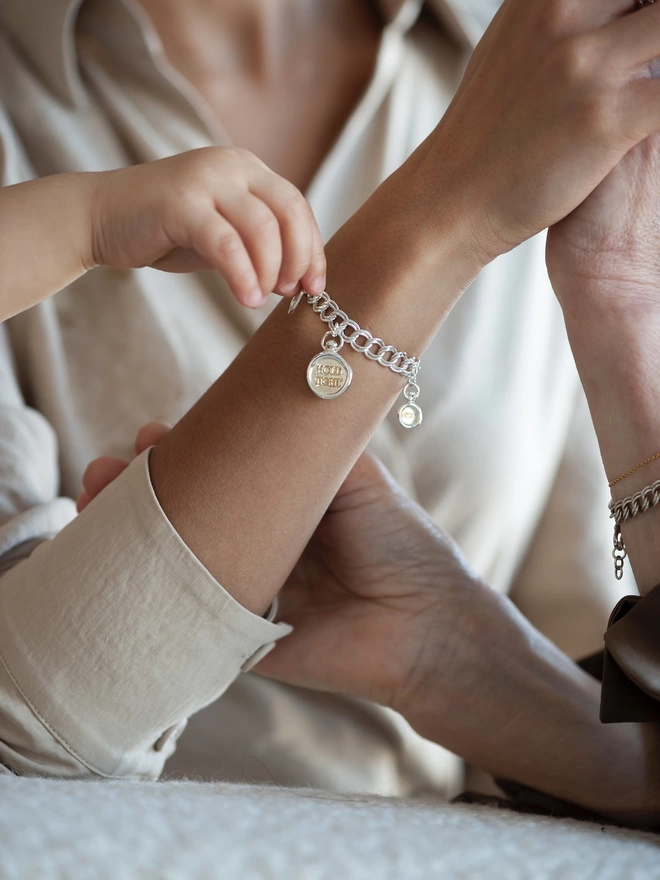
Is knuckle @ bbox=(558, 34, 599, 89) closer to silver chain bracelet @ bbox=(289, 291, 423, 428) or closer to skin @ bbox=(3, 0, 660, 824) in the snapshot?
skin @ bbox=(3, 0, 660, 824)

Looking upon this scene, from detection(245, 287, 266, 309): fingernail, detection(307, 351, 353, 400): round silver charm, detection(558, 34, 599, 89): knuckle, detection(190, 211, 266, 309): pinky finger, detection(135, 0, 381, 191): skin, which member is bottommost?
detection(307, 351, 353, 400): round silver charm

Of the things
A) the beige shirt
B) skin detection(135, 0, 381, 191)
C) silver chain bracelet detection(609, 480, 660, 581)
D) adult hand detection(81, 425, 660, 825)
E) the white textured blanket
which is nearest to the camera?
the white textured blanket

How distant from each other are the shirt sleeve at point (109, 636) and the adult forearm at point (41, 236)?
0.53ft

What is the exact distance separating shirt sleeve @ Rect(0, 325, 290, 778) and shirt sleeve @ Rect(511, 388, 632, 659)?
0.56m

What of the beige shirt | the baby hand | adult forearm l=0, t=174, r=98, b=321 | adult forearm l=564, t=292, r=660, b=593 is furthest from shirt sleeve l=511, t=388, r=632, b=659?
adult forearm l=0, t=174, r=98, b=321

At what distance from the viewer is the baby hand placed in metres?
0.57

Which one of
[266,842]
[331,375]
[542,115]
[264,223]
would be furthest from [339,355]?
[266,842]

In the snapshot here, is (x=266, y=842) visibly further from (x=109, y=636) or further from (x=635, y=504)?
(x=635, y=504)

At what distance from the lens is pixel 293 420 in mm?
632

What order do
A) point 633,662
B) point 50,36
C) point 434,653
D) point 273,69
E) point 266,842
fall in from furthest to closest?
point 273,69 < point 50,36 < point 434,653 < point 633,662 < point 266,842

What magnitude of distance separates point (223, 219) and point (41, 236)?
0.15 m

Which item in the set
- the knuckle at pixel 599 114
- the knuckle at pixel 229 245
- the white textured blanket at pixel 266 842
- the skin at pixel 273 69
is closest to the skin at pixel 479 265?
the knuckle at pixel 599 114

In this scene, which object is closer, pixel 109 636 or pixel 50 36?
pixel 109 636

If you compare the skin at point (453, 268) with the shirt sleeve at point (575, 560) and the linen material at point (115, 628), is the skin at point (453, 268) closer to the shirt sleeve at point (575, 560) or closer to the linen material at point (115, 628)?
the linen material at point (115, 628)
